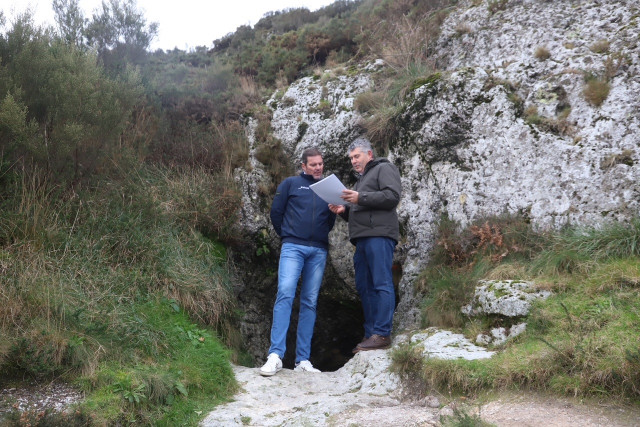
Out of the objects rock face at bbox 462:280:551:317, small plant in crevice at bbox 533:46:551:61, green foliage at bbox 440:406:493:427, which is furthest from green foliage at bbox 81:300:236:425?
small plant in crevice at bbox 533:46:551:61

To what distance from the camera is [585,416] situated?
335 cm

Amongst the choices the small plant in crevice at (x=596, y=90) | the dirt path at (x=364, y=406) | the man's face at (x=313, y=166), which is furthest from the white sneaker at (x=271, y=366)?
the small plant in crevice at (x=596, y=90)

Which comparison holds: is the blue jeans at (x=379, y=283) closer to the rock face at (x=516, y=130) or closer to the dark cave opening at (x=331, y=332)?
the rock face at (x=516, y=130)

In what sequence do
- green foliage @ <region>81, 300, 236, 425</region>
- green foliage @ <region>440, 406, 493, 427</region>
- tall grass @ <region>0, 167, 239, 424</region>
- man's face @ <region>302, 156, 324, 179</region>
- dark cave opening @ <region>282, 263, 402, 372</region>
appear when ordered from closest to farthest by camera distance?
green foliage @ <region>440, 406, 493, 427</region>
green foliage @ <region>81, 300, 236, 425</region>
tall grass @ <region>0, 167, 239, 424</region>
man's face @ <region>302, 156, 324, 179</region>
dark cave opening @ <region>282, 263, 402, 372</region>

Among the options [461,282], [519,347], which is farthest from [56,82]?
[519,347]

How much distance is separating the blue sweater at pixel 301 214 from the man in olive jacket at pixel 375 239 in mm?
224

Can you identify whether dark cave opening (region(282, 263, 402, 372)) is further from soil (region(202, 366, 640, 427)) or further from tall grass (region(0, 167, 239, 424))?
soil (region(202, 366, 640, 427))

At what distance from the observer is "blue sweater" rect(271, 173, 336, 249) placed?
230 inches

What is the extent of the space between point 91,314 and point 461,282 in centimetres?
376

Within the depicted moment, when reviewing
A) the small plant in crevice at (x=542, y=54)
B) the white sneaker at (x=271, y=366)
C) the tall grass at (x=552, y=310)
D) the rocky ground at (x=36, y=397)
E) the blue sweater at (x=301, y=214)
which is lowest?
the white sneaker at (x=271, y=366)

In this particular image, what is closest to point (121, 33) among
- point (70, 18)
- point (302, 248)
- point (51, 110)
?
point (70, 18)

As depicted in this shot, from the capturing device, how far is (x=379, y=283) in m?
5.42

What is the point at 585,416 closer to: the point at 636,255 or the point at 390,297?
the point at 636,255

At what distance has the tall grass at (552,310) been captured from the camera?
3615mm
